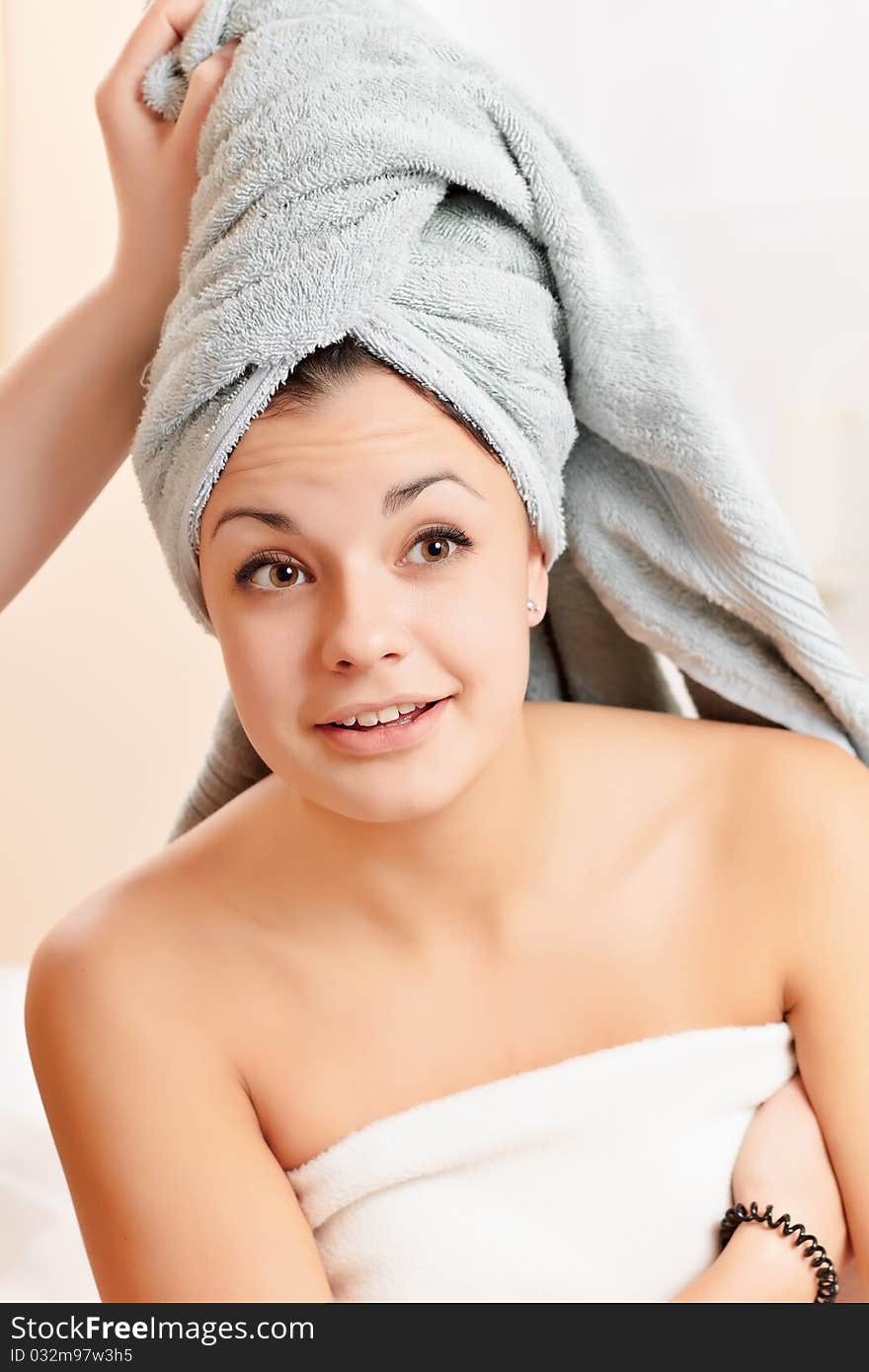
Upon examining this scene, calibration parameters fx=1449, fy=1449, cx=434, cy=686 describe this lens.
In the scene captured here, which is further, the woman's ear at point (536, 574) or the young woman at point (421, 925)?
→ the woman's ear at point (536, 574)

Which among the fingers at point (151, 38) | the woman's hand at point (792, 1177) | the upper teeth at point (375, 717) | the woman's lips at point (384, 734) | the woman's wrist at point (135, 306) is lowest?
the woman's hand at point (792, 1177)

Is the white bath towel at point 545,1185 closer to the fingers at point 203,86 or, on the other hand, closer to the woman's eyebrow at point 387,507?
the woman's eyebrow at point 387,507

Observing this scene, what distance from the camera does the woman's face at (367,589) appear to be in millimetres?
949

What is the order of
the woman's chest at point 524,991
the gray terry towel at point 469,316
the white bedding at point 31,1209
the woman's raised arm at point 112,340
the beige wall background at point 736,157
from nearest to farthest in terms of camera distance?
the gray terry towel at point 469,316, the woman's raised arm at point 112,340, the woman's chest at point 524,991, the white bedding at point 31,1209, the beige wall background at point 736,157

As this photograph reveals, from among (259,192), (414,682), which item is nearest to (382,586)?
(414,682)

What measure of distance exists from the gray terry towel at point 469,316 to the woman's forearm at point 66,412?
101 millimetres

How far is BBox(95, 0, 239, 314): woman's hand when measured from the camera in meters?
1.00

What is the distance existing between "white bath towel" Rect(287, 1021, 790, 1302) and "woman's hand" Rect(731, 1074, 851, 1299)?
10 mm

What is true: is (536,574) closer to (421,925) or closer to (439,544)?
(439,544)

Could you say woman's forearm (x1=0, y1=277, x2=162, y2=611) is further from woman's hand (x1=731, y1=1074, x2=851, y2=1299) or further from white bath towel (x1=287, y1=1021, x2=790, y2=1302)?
woman's hand (x1=731, y1=1074, x2=851, y2=1299)

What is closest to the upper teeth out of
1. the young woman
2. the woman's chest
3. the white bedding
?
the young woman

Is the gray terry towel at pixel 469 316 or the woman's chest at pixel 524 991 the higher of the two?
the gray terry towel at pixel 469 316

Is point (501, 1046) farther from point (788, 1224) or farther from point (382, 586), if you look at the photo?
point (382, 586)

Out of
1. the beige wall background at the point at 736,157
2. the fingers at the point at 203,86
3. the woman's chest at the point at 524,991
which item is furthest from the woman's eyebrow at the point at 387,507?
the beige wall background at the point at 736,157
